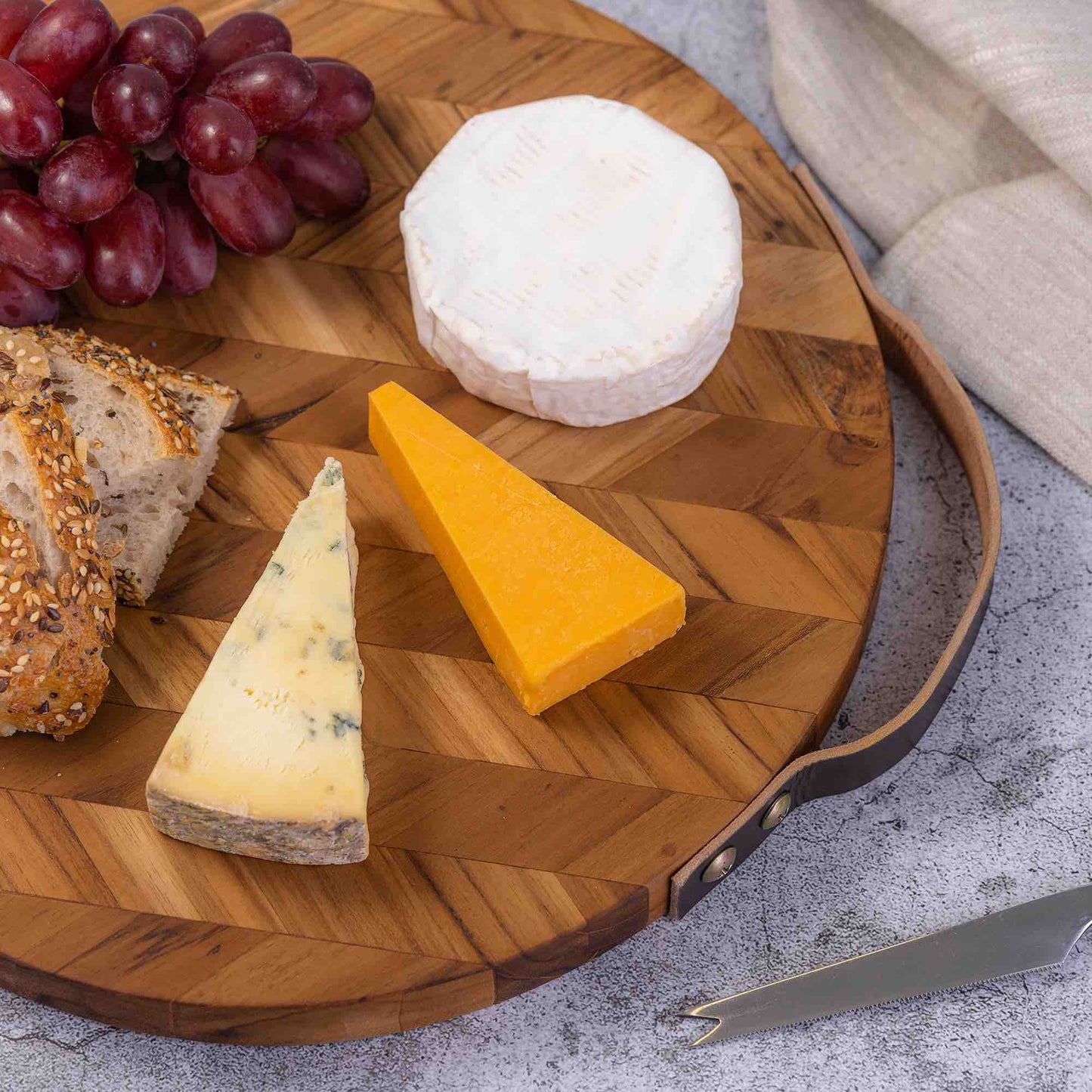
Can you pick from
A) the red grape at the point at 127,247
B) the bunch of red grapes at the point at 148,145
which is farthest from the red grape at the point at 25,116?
the red grape at the point at 127,247

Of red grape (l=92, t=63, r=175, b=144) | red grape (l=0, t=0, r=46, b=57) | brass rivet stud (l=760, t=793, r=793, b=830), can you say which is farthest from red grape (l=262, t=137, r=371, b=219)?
brass rivet stud (l=760, t=793, r=793, b=830)

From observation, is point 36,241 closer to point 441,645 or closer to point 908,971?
point 441,645

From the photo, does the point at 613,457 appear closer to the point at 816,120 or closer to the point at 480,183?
the point at 480,183

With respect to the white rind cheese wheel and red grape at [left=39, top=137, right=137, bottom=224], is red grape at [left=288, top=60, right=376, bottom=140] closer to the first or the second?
the white rind cheese wheel

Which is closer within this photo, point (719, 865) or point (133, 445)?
point (719, 865)

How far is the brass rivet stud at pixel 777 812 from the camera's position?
155cm

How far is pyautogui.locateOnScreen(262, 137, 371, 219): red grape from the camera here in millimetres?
1882

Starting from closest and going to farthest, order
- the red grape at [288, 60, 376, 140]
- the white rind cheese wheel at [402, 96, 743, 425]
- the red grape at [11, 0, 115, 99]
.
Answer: the red grape at [11, 0, 115, 99] → the white rind cheese wheel at [402, 96, 743, 425] → the red grape at [288, 60, 376, 140]

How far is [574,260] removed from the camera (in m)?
1.80

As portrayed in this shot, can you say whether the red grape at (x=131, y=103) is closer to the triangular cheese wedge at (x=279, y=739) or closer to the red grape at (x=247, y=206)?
the red grape at (x=247, y=206)

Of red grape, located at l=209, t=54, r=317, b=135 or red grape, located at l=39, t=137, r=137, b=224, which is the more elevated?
red grape, located at l=209, t=54, r=317, b=135

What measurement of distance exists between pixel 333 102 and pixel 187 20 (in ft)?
0.72

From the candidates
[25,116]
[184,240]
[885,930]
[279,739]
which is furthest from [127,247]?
[885,930]

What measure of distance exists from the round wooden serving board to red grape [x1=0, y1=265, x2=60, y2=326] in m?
0.09
